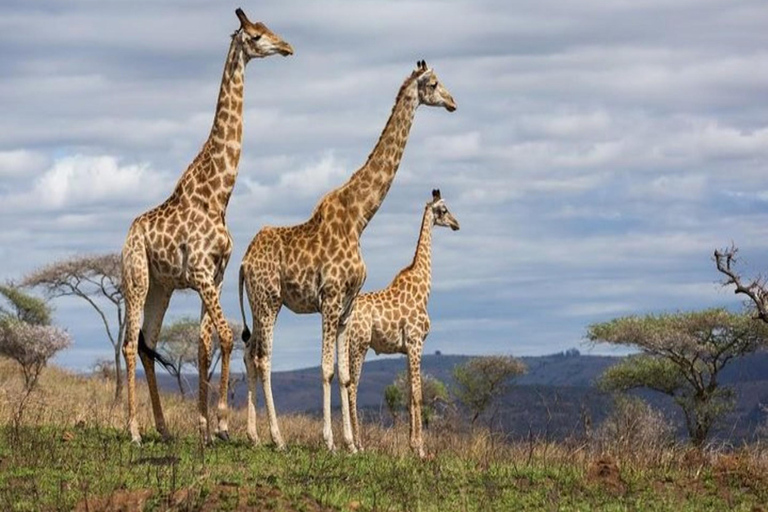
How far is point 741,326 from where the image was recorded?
4741 centimetres

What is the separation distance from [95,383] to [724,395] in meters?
21.7

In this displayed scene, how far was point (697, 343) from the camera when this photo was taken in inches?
1841

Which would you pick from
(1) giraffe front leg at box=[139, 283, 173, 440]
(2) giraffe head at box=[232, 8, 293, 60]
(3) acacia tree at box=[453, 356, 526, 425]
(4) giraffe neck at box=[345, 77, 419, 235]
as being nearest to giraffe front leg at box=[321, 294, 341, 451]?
(4) giraffe neck at box=[345, 77, 419, 235]

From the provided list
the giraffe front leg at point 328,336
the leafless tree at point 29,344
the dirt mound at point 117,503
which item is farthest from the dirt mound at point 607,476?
the leafless tree at point 29,344

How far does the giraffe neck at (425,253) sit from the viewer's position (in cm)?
2245

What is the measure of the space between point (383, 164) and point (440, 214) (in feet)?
12.9

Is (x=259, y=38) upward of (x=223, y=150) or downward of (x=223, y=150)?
upward

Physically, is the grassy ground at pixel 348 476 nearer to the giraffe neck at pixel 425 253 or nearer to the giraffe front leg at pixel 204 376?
the giraffe front leg at pixel 204 376

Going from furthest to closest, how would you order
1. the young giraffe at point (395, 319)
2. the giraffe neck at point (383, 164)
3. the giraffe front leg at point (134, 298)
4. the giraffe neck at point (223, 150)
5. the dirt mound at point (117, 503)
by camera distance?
the young giraffe at point (395, 319) → the giraffe neck at point (383, 164) → the giraffe neck at point (223, 150) → the giraffe front leg at point (134, 298) → the dirt mound at point (117, 503)

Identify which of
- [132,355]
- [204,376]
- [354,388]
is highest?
[132,355]

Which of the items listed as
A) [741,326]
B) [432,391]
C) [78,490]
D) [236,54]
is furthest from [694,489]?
[432,391]

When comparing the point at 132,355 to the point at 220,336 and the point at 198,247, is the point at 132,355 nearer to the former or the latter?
the point at 220,336

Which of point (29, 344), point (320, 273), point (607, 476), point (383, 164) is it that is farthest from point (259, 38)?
point (29, 344)

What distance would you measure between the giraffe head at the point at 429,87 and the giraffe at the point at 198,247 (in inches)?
79.3
